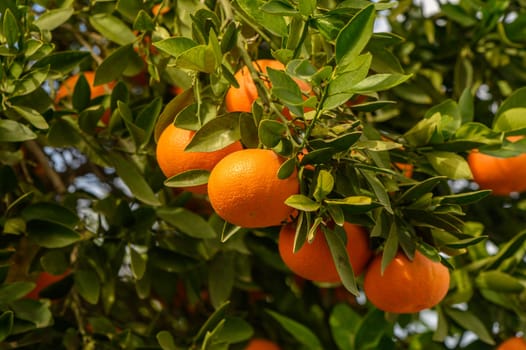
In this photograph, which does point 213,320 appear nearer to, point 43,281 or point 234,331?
point 234,331

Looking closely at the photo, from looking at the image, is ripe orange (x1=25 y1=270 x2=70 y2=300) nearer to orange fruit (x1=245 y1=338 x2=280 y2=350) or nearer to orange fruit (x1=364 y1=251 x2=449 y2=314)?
orange fruit (x1=245 y1=338 x2=280 y2=350)

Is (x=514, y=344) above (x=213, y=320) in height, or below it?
below

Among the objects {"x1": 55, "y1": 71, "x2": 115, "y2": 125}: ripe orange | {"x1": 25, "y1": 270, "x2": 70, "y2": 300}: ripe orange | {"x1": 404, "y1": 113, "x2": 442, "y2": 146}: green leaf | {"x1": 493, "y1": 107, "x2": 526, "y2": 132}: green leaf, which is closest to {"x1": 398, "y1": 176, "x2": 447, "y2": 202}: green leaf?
{"x1": 404, "y1": 113, "x2": 442, "y2": 146}: green leaf

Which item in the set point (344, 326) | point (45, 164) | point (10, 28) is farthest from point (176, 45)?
point (344, 326)

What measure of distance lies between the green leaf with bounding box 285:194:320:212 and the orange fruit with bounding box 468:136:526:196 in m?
0.48

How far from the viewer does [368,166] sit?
826mm

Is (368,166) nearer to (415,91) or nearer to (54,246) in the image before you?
(54,246)

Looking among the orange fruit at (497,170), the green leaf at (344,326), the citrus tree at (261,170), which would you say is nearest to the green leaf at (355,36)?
the citrus tree at (261,170)

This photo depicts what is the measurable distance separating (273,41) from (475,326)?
0.63 meters

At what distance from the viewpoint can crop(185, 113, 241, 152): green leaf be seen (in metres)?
0.86

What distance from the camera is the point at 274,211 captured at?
0.82 metres

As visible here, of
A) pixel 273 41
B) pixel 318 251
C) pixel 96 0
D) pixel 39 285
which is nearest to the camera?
pixel 318 251

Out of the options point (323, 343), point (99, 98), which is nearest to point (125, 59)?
point (99, 98)

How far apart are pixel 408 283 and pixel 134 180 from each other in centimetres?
45
